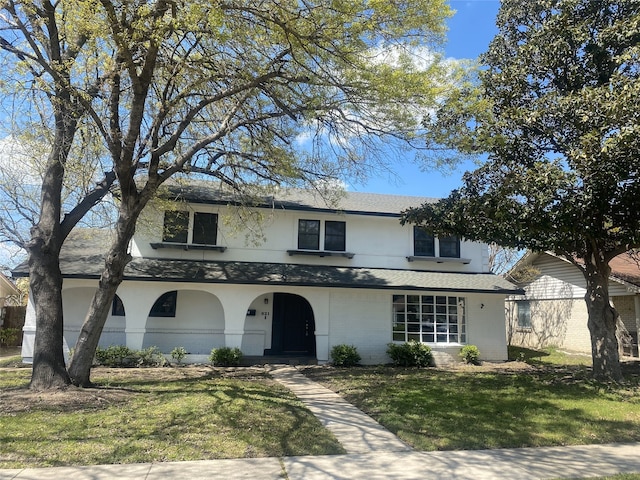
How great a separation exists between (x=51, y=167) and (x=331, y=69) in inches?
252

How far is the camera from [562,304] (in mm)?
20234

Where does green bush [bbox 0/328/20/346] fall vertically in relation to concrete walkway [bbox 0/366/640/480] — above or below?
above

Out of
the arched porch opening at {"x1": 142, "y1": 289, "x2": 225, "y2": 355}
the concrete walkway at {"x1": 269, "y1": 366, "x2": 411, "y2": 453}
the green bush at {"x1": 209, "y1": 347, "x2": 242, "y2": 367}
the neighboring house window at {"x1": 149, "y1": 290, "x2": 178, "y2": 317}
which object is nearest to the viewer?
the concrete walkway at {"x1": 269, "y1": 366, "x2": 411, "y2": 453}

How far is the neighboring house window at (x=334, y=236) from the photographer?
56.4 feet

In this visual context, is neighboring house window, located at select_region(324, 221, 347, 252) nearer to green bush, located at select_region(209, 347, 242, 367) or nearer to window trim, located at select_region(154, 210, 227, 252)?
window trim, located at select_region(154, 210, 227, 252)

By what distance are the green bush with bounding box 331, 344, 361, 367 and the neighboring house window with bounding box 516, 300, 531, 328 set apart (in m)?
12.1

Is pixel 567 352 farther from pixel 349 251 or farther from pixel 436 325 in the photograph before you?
pixel 349 251

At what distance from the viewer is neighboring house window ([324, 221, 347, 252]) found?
17.2 m

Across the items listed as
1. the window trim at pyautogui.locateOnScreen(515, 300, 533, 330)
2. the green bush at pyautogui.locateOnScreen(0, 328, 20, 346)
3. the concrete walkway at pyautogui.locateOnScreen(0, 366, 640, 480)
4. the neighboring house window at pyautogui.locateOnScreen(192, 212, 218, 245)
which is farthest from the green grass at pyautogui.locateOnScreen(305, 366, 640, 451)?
the green bush at pyautogui.locateOnScreen(0, 328, 20, 346)

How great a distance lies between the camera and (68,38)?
878 centimetres

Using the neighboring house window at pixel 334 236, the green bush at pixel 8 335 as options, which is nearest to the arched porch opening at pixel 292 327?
the neighboring house window at pixel 334 236

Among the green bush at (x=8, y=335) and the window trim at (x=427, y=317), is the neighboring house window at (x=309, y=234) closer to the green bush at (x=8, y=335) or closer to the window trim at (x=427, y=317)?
the window trim at (x=427, y=317)

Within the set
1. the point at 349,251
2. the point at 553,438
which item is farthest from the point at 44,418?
the point at 349,251

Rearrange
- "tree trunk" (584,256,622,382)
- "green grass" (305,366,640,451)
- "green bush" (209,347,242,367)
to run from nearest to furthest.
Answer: "green grass" (305,366,640,451)
"tree trunk" (584,256,622,382)
"green bush" (209,347,242,367)
